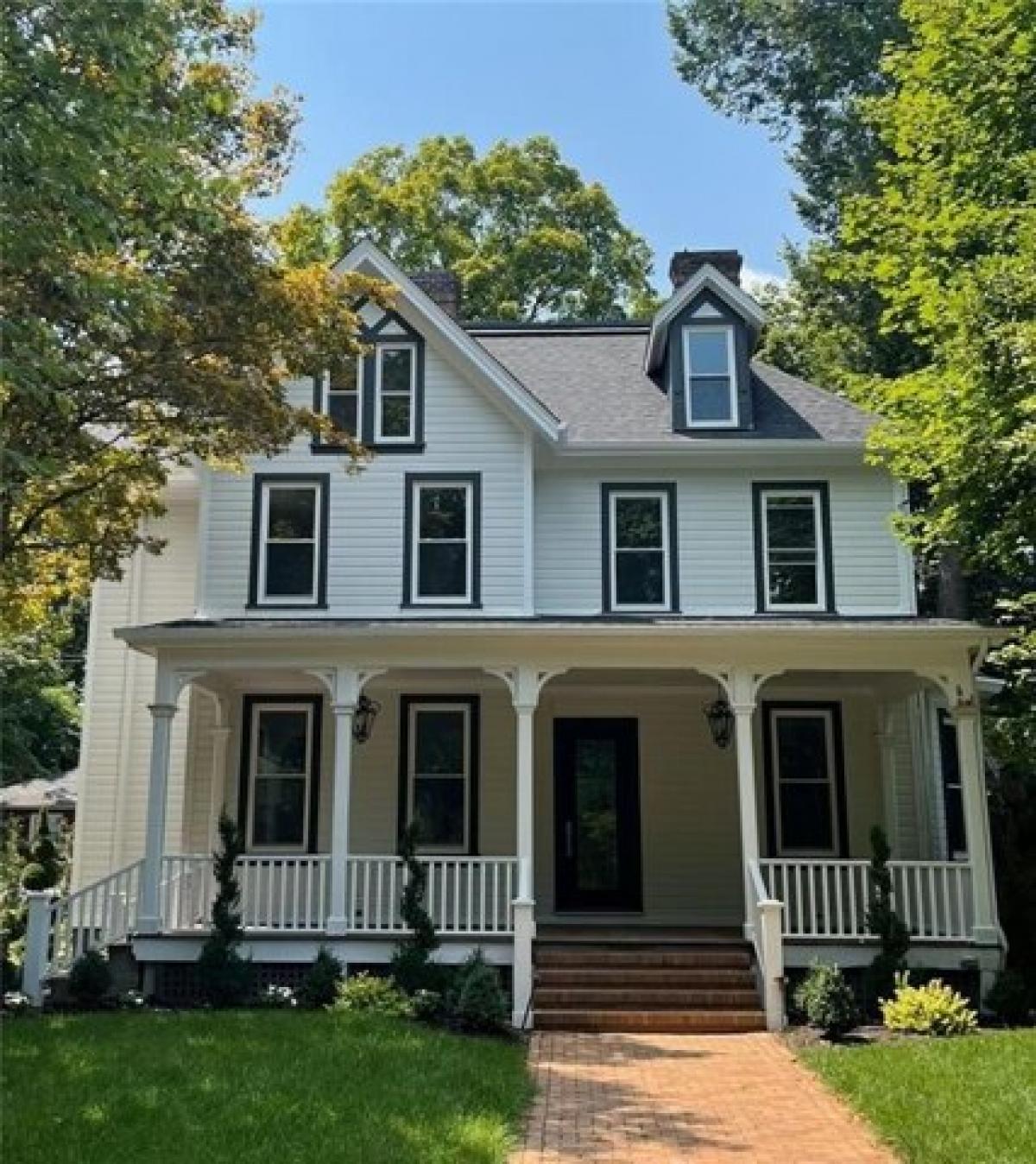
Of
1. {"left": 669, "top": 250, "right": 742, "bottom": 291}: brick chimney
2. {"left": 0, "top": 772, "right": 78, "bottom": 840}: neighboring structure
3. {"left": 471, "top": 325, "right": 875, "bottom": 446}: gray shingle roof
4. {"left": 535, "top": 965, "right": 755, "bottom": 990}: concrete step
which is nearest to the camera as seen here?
{"left": 535, "top": 965, "right": 755, "bottom": 990}: concrete step

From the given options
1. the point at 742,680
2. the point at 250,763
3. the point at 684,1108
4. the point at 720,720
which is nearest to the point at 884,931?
the point at 742,680

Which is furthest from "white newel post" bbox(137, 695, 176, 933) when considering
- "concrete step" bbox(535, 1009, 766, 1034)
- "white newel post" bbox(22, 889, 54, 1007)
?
"concrete step" bbox(535, 1009, 766, 1034)

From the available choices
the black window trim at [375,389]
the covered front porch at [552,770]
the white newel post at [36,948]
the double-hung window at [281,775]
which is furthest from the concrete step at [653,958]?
the black window trim at [375,389]

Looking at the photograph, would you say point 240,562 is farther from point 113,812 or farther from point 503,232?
point 503,232

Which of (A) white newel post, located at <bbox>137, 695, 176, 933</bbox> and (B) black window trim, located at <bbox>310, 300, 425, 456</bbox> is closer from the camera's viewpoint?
(A) white newel post, located at <bbox>137, 695, 176, 933</bbox>

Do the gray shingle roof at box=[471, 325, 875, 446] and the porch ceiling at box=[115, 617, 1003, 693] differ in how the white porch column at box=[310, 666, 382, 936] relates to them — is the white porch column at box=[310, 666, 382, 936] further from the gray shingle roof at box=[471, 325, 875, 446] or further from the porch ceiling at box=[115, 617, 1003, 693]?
the gray shingle roof at box=[471, 325, 875, 446]

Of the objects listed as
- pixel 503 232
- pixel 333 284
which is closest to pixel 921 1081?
A: pixel 333 284

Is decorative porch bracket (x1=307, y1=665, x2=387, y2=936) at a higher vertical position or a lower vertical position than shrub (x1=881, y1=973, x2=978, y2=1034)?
higher

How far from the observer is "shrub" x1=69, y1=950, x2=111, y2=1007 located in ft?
38.0

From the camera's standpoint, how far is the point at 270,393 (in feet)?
36.9

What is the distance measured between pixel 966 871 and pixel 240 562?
30.6ft

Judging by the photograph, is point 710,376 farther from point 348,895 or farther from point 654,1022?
point 654,1022

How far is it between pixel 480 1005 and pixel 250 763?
18.6ft

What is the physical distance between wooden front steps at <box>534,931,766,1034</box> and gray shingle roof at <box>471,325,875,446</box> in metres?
6.48
